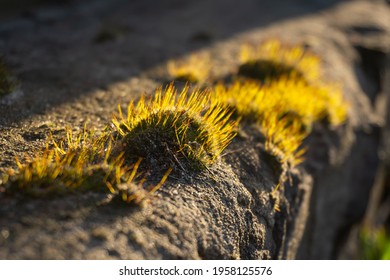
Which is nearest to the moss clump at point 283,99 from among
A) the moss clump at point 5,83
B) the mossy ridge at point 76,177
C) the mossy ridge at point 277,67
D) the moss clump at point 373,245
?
the mossy ridge at point 277,67

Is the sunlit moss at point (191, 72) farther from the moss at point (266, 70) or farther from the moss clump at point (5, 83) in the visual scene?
the moss clump at point (5, 83)

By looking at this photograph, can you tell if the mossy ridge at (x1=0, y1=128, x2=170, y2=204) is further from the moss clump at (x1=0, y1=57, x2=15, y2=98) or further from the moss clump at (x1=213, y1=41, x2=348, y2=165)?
the moss clump at (x1=0, y1=57, x2=15, y2=98)

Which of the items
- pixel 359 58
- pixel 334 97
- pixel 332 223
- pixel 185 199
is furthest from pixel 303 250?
pixel 359 58

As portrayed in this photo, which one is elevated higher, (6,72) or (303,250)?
(6,72)

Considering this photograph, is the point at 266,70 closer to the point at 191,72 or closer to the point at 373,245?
the point at 191,72

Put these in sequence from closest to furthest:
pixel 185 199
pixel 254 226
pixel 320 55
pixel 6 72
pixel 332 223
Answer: pixel 185 199
pixel 254 226
pixel 6 72
pixel 332 223
pixel 320 55

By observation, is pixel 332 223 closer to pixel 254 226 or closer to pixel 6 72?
pixel 254 226
